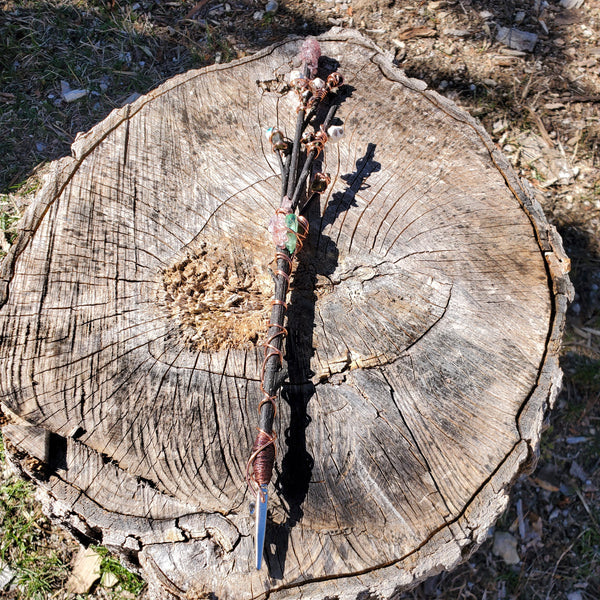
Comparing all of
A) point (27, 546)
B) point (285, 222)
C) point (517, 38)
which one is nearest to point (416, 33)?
point (517, 38)

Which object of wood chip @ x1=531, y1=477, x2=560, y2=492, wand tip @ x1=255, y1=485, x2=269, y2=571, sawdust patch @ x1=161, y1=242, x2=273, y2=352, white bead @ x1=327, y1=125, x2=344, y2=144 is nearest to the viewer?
wand tip @ x1=255, y1=485, x2=269, y2=571

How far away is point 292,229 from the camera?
1.83 metres

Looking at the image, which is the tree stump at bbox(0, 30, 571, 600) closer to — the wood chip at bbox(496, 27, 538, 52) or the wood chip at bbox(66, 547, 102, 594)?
the wood chip at bbox(66, 547, 102, 594)

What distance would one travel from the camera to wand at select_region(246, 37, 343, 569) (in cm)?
→ 151

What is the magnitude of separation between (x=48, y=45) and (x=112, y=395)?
10.7ft

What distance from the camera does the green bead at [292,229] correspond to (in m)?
1.81

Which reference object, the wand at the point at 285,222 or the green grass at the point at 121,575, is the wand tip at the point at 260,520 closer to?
the wand at the point at 285,222

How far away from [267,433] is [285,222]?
73cm

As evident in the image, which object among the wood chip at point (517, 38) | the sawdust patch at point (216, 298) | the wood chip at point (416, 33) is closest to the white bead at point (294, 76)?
the sawdust patch at point (216, 298)

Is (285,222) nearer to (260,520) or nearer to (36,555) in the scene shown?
(260,520)

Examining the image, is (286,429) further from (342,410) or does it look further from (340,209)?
(340,209)

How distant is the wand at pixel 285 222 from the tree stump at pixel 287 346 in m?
0.08

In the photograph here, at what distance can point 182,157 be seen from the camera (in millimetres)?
2088

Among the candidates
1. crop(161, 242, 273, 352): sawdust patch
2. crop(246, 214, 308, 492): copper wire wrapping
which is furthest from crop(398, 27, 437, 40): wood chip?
crop(161, 242, 273, 352): sawdust patch
